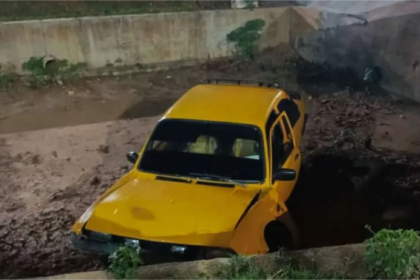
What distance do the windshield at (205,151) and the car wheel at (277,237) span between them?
0.49 metres

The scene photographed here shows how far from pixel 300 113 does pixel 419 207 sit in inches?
76.6

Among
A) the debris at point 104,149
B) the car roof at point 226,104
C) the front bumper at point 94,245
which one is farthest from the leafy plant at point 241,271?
the debris at point 104,149

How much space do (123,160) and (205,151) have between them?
134 inches

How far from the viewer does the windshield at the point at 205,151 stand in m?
5.95

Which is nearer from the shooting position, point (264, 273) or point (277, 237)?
point (264, 273)

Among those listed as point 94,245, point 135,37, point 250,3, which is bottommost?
point 94,245

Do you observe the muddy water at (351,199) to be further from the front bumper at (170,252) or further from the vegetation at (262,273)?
the vegetation at (262,273)

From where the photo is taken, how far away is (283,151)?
6.52 meters

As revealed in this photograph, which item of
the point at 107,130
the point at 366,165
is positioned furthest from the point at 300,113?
the point at 107,130

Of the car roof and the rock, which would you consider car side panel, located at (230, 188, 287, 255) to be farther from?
the rock

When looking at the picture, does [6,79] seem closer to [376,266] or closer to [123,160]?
[123,160]

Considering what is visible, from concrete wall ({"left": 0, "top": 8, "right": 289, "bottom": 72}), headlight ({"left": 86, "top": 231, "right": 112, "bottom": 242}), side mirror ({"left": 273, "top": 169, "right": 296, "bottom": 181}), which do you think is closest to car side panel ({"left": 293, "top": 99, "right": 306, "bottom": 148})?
side mirror ({"left": 273, "top": 169, "right": 296, "bottom": 181})

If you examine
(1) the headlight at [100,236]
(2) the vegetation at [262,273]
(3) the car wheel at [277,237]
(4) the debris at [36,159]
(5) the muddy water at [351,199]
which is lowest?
(5) the muddy water at [351,199]

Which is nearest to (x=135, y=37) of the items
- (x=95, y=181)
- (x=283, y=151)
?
(x=95, y=181)
